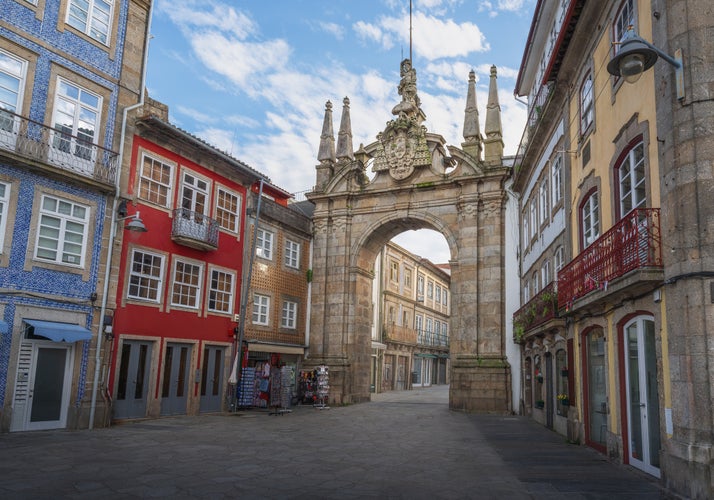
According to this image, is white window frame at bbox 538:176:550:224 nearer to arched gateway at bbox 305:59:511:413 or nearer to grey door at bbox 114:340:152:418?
arched gateway at bbox 305:59:511:413

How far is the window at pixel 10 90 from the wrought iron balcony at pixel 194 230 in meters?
5.18

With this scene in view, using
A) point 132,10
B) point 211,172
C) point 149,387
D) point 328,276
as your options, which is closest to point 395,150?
point 328,276

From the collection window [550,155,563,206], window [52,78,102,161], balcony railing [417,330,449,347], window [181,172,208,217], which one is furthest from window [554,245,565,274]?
balcony railing [417,330,449,347]

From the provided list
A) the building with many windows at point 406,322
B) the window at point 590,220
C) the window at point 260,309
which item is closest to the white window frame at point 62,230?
the window at point 260,309

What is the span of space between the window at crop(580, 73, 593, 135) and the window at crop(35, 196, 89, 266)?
11.5 meters

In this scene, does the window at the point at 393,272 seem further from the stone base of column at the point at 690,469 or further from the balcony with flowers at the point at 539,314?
the stone base of column at the point at 690,469

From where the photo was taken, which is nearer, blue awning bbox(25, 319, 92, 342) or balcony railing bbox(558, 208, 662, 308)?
balcony railing bbox(558, 208, 662, 308)

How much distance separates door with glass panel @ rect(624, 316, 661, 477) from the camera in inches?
328

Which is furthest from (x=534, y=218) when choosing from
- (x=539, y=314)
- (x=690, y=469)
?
(x=690, y=469)

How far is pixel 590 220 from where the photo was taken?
11.6 m

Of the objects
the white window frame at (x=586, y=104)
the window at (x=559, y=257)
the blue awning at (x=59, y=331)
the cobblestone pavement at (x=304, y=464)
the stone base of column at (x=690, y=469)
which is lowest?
the cobblestone pavement at (x=304, y=464)

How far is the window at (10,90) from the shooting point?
12.5m

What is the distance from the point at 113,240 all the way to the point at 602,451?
475 inches

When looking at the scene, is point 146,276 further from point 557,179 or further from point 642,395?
point 642,395
